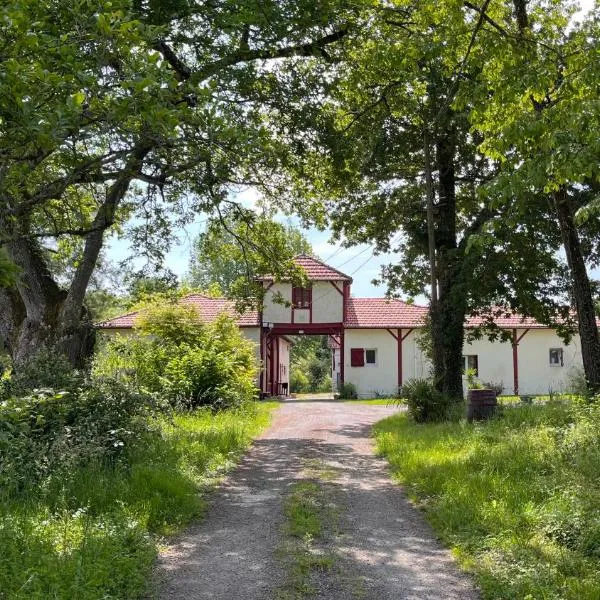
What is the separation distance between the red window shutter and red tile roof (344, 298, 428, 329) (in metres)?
1.39

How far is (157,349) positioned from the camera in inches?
706

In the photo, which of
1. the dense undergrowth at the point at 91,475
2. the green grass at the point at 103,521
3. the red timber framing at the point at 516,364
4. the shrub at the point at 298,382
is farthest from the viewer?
the shrub at the point at 298,382

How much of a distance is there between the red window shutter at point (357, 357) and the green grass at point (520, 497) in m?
22.6

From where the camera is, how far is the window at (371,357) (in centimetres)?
3431

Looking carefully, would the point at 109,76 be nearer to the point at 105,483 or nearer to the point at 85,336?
the point at 105,483

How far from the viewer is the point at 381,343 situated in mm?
34312

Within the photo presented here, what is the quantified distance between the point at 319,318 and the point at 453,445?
75.4 ft

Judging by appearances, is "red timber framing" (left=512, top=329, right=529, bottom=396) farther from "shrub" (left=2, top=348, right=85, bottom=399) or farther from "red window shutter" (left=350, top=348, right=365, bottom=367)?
"shrub" (left=2, top=348, right=85, bottom=399)

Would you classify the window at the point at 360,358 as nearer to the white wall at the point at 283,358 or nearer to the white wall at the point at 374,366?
the white wall at the point at 374,366

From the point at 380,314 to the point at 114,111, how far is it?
3055 cm

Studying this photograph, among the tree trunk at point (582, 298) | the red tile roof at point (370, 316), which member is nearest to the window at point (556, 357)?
the red tile roof at point (370, 316)

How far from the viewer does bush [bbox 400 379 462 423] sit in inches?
594

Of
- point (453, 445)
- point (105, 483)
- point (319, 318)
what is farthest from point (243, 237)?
point (319, 318)

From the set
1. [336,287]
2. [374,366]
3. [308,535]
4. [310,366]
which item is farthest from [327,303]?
[310,366]
